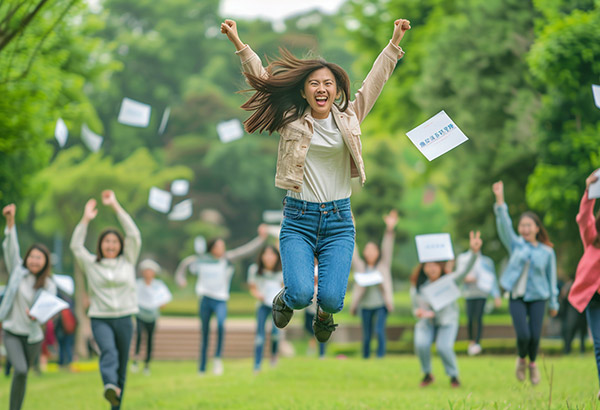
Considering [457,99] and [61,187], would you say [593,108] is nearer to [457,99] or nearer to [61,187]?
[457,99]

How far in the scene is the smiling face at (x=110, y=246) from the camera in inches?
360

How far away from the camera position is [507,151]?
19.2 metres

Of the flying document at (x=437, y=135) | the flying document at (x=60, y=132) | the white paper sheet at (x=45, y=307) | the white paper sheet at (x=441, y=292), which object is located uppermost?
the flying document at (x=60, y=132)

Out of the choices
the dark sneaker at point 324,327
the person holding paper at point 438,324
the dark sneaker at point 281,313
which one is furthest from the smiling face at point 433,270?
the dark sneaker at point 281,313

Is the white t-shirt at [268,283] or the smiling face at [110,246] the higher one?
the smiling face at [110,246]

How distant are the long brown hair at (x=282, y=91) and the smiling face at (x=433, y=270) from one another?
5.05m

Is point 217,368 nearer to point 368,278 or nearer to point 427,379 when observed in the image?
point 368,278

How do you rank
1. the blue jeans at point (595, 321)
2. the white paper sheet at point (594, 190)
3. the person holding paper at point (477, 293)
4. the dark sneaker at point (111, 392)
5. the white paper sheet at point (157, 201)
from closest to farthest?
the white paper sheet at point (594, 190)
the blue jeans at point (595, 321)
the dark sneaker at point (111, 392)
the white paper sheet at point (157, 201)
the person holding paper at point (477, 293)

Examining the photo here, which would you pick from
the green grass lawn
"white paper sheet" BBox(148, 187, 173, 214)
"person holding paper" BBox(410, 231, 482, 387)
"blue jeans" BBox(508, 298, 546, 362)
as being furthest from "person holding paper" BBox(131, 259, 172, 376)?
"blue jeans" BBox(508, 298, 546, 362)

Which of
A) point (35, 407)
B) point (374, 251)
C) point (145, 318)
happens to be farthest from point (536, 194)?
point (35, 407)

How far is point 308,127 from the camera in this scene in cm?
615

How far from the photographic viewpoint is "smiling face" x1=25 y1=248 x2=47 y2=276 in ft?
30.9

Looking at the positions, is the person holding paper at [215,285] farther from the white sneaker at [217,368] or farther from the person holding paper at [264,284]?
the person holding paper at [264,284]

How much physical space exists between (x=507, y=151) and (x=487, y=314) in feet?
49.9
